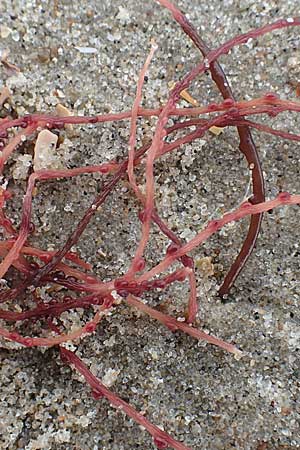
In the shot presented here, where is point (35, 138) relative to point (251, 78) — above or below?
below

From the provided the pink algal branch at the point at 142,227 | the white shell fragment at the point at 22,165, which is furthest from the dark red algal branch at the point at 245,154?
the white shell fragment at the point at 22,165

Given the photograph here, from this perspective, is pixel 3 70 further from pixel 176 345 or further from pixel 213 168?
pixel 176 345

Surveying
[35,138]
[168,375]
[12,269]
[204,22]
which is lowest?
[168,375]

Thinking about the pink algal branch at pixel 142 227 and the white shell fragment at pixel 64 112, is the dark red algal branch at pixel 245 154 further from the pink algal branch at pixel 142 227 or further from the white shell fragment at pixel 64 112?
the white shell fragment at pixel 64 112

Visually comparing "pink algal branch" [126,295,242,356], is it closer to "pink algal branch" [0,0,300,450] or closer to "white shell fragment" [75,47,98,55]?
"pink algal branch" [0,0,300,450]

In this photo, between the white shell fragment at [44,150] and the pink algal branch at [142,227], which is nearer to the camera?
the pink algal branch at [142,227]

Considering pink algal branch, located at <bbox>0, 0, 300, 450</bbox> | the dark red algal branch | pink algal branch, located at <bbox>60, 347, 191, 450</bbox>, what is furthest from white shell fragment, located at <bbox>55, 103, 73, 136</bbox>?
pink algal branch, located at <bbox>60, 347, 191, 450</bbox>

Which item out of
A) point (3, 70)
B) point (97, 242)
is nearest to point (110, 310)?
point (97, 242)

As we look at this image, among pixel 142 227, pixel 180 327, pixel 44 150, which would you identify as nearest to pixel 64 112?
pixel 44 150

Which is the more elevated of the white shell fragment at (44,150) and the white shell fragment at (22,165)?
the white shell fragment at (44,150)
